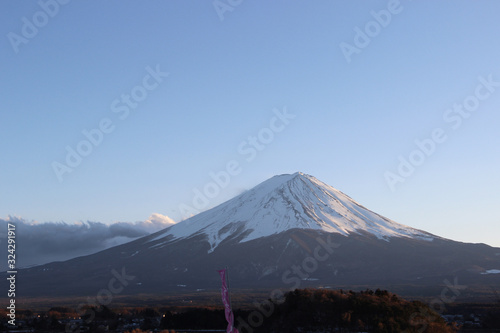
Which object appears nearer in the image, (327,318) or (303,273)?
(327,318)

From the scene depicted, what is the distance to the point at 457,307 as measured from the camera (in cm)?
7475

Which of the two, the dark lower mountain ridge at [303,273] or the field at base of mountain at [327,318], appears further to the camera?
the dark lower mountain ridge at [303,273]

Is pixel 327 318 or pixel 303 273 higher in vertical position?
pixel 303 273

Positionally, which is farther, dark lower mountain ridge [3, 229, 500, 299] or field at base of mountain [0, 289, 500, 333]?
dark lower mountain ridge [3, 229, 500, 299]

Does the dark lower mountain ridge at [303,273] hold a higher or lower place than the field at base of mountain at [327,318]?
higher

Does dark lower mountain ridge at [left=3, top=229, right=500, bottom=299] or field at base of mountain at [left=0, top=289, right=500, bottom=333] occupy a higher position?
dark lower mountain ridge at [left=3, top=229, right=500, bottom=299]

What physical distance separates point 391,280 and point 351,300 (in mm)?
126711

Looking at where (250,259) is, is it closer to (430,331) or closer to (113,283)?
(113,283)

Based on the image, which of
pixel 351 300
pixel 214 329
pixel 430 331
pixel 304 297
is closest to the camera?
pixel 430 331

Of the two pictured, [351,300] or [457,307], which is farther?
[457,307]

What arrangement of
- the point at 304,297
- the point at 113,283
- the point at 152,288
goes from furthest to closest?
1. the point at 113,283
2. the point at 152,288
3. the point at 304,297

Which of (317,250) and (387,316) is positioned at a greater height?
(317,250)

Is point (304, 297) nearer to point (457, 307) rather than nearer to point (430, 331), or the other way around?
point (430, 331)

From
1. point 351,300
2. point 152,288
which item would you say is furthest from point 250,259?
point 351,300
